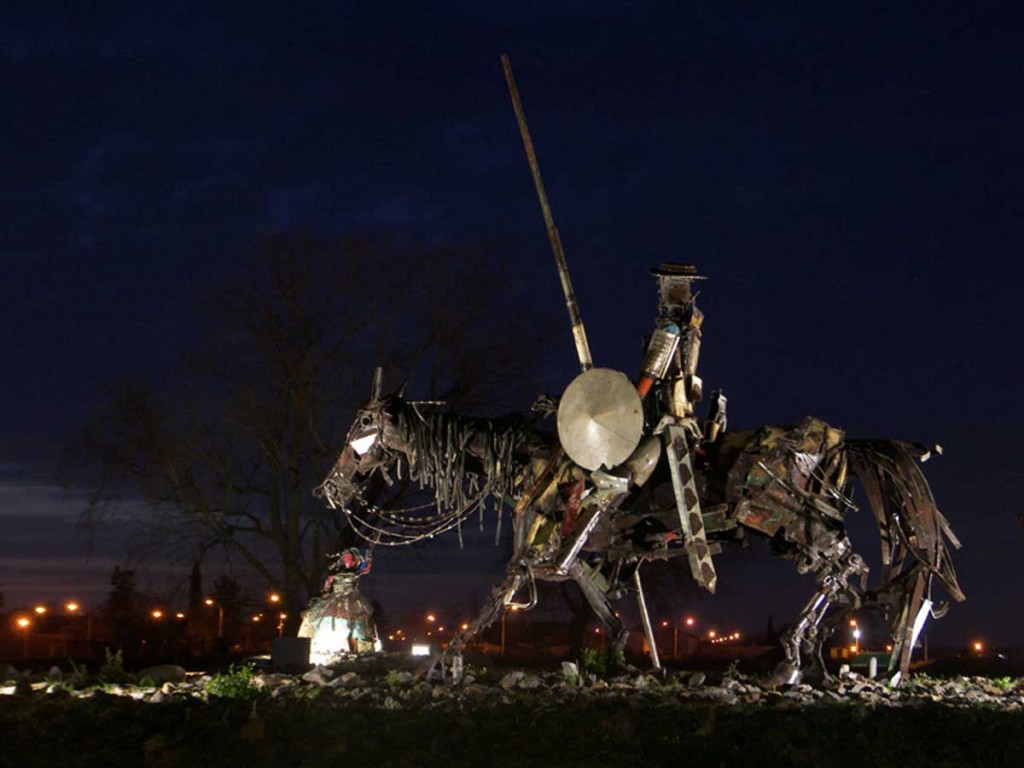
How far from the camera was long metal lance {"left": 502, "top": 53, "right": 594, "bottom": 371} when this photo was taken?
14.4m

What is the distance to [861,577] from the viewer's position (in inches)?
524

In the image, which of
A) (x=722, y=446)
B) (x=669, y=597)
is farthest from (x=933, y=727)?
(x=669, y=597)

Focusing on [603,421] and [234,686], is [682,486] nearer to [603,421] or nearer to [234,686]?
[603,421]

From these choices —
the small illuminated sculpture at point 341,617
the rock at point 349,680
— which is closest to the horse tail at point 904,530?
the rock at point 349,680

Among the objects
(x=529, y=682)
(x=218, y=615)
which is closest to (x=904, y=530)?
(x=529, y=682)

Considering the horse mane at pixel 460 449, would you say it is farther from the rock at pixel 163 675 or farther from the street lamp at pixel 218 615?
the street lamp at pixel 218 615

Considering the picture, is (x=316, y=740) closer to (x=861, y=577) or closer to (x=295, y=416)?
(x=861, y=577)

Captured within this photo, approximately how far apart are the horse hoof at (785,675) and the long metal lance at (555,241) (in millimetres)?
3840

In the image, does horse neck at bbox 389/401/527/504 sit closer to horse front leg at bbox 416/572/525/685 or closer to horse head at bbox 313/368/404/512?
horse head at bbox 313/368/404/512

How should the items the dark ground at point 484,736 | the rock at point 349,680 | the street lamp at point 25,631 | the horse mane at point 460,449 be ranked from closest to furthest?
Answer: the dark ground at point 484,736, the rock at point 349,680, the horse mane at point 460,449, the street lamp at point 25,631

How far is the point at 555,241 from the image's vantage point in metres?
14.8

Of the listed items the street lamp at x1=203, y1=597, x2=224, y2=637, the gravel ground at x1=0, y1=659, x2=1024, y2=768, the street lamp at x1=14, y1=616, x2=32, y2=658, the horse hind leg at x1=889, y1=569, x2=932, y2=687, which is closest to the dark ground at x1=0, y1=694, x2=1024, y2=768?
the gravel ground at x1=0, y1=659, x2=1024, y2=768

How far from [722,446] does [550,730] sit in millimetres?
5367

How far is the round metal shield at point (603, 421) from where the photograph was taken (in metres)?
13.2
